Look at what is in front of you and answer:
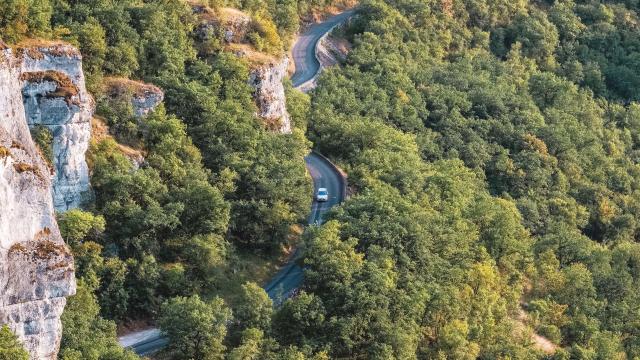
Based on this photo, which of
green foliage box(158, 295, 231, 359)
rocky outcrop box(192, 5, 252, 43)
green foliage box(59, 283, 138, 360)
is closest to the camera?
green foliage box(59, 283, 138, 360)

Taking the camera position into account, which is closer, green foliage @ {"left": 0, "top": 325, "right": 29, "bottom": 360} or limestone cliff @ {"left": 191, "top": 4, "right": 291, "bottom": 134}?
green foliage @ {"left": 0, "top": 325, "right": 29, "bottom": 360}

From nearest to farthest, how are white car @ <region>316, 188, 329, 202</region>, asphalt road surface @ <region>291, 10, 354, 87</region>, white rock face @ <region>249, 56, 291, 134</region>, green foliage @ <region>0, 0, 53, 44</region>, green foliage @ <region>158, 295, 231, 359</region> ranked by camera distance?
green foliage @ <region>158, 295, 231, 359</region> → green foliage @ <region>0, 0, 53, 44</region> → white rock face @ <region>249, 56, 291, 134</region> → white car @ <region>316, 188, 329, 202</region> → asphalt road surface @ <region>291, 10, 354, 87</region>

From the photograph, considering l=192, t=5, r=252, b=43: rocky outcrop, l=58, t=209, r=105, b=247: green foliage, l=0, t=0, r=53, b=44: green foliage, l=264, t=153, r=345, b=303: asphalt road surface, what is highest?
l=0, t=0, r=53, b=44: green foliage

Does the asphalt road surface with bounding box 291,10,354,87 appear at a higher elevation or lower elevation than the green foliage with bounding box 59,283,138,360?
lower

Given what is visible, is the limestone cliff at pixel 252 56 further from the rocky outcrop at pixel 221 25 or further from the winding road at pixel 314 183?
the winding road at pixel 314 183

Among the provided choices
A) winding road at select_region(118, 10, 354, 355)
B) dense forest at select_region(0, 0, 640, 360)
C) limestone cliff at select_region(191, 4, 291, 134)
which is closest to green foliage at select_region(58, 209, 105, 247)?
dense forest at select_region(0, 0, 640, 360)

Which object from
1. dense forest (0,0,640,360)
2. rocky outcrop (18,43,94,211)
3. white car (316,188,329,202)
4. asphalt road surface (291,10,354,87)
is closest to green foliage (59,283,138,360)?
dense forest (0,0,640,360)

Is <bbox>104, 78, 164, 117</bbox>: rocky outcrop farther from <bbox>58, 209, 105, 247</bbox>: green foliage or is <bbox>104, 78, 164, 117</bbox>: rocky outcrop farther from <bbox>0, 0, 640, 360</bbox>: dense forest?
<bbox>58, 209, 105, 247</bbox>: green foliage
